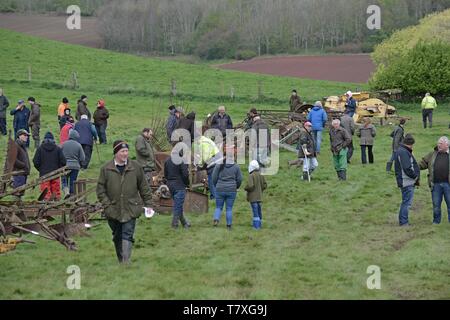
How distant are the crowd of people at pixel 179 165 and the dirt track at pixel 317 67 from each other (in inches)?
1378

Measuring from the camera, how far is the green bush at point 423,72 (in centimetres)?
4053

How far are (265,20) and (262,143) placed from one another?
63185mm

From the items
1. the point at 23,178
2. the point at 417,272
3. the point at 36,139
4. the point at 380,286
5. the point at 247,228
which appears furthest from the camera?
the point at 36,139

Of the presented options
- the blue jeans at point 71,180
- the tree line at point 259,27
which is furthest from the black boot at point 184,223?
the tree line at point 259,27

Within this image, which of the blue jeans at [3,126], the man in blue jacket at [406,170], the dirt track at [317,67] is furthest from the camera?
the dirt track at [317,67]

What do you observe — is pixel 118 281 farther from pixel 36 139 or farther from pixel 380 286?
pixel 36 139

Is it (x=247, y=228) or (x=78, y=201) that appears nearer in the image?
(x=78, y=201)

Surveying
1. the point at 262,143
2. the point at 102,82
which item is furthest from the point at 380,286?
the point at 102,82

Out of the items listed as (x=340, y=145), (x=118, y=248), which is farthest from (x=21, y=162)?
(x=340, y=145)

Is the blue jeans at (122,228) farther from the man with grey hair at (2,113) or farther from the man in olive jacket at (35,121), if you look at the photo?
the man with grey hair at (2,113)

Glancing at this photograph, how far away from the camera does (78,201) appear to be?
47.3 ft

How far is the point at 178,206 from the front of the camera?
1591 cm

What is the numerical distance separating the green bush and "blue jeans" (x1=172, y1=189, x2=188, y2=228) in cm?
2700

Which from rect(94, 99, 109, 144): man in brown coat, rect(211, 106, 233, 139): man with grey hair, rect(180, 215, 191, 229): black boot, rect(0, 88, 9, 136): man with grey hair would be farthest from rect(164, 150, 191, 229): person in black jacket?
rect(0, 88, 9, 136): man with grey hair
